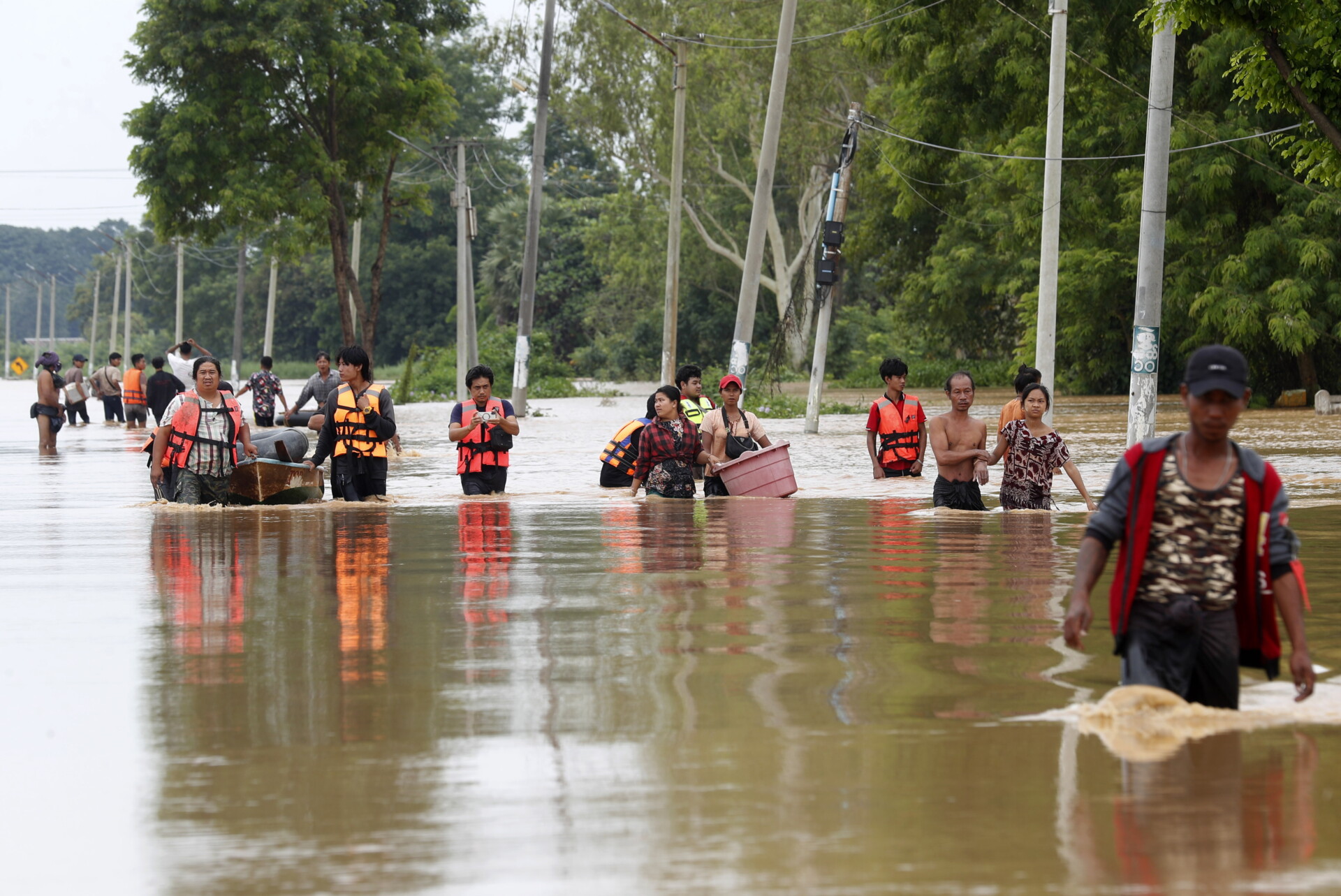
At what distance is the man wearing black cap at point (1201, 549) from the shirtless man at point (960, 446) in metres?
7.85

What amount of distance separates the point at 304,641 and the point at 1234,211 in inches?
1312

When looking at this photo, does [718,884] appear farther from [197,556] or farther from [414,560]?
[197,556]

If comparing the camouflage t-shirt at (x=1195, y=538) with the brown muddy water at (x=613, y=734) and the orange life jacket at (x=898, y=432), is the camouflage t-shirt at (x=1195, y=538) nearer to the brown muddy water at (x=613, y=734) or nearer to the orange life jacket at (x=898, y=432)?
the brown muddy water at (x=613, y=734)

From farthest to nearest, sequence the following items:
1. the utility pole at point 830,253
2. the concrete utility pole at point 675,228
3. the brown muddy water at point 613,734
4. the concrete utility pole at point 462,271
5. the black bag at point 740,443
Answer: the concrete utility pole at point 462,271
the concrete utility pole at point 675,228
the utility pole at point 830,253
the black bag at point 740,443
the brown muddy water at point 613,734

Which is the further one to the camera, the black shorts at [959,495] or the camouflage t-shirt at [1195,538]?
the black shorts at [959,495]

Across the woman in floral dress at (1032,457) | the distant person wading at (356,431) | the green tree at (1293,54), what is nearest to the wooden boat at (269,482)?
the distant person wading at (356,431)

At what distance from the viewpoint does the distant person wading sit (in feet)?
49.3

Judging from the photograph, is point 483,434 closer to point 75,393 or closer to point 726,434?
point 726,434

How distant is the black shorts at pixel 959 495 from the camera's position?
14.5 metres

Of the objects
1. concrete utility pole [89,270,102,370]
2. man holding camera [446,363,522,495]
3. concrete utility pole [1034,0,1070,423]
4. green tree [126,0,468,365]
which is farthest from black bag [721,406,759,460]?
concrete utility pole [89,270,102,370]

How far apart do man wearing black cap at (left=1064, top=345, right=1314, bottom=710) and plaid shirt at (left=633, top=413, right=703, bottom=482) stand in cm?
1075

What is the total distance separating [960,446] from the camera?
46.6ft

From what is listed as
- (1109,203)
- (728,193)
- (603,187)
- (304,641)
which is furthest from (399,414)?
(603,187)

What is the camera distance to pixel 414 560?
485 inches
